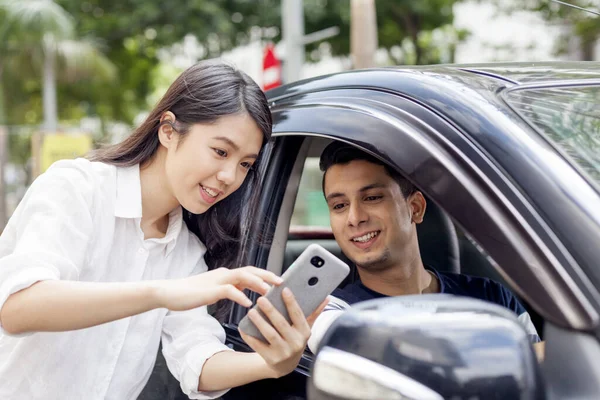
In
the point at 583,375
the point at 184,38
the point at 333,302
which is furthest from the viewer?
the point at 184,38

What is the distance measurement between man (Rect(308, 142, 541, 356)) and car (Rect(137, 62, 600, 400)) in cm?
27

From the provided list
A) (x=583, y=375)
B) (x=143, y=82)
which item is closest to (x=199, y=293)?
(x=583, y=375)

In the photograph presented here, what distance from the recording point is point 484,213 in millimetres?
1297

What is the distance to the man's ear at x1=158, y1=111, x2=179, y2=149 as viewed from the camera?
2.00 metres

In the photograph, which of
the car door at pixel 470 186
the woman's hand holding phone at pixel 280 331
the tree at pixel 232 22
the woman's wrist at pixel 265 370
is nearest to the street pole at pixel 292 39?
the tree at pixel 232 22

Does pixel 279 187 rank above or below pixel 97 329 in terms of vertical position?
above

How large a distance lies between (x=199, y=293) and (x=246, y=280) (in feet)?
0.28

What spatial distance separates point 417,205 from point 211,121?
710 millimetres

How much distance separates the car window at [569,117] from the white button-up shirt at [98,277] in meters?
0.88

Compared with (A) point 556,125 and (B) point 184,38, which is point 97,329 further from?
(B) point 184,38

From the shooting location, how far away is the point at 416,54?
18.6 metres

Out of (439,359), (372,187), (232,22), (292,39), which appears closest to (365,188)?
(372,187)

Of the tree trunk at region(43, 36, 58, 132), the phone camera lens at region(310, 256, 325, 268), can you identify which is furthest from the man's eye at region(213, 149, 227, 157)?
the tree trunk at region(43, 36, 58, 132)

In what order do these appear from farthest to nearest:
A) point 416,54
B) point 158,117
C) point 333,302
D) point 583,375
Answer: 1. point 416,54
2. point 158,117
3. point 333,302
4. point 583,375
